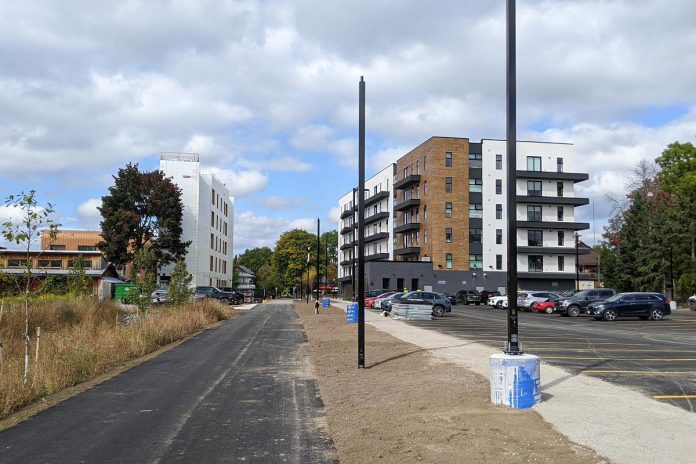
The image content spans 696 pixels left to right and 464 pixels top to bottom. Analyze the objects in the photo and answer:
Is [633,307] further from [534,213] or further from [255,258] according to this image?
[255,258]

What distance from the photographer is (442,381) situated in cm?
1116

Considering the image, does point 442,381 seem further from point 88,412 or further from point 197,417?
point 88,412

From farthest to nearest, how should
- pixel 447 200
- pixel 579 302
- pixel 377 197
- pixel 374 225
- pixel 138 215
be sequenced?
pixel 374 225 < pixel 377 197 < pixel 447 200 < pixel 138 215 < pixel 579 302

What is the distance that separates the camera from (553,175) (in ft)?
229

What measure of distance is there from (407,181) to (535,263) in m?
18.2

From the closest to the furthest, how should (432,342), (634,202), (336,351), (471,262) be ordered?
1. (336,351)
2. (432,342)
3. (634,202)
4. (471,262)

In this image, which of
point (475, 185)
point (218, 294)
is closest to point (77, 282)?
point (218, 294)

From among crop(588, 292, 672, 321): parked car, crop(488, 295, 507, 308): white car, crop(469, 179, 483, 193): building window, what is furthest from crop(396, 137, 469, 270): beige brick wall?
crop(588, 292, 672, 321): parked car

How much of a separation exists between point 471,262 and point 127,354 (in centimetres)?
5783

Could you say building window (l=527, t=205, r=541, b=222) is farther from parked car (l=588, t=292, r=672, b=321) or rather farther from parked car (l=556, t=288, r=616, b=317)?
parked car (l=588, t=292, r=672, b=321)

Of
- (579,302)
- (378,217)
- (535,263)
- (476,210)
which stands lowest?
(579,302)

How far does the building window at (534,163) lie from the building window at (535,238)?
7386mm

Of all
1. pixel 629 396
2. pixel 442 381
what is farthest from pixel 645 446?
pixel 442 381

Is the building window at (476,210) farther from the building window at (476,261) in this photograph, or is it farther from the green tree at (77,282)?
the green tree at (77,282)
